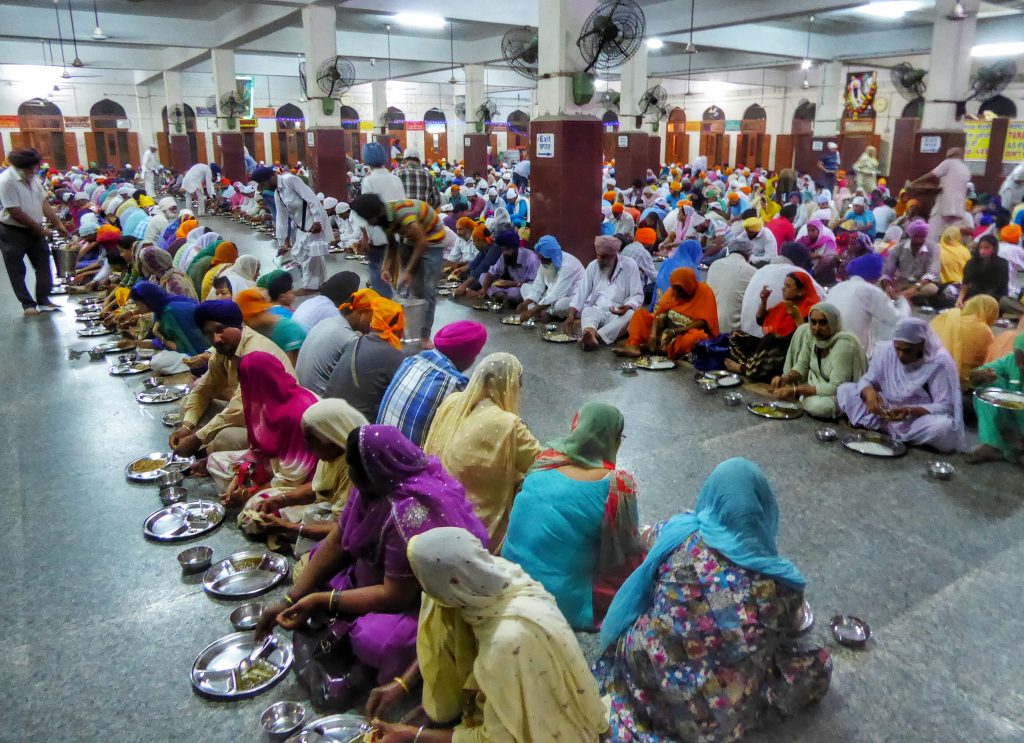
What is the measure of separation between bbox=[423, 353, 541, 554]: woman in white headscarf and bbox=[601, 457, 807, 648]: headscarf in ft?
2.42

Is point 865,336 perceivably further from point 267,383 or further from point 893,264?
point 267,383

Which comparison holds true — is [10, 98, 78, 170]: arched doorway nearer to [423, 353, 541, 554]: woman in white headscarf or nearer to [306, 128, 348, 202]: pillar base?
[306, 128, 348, 202]: pillar base

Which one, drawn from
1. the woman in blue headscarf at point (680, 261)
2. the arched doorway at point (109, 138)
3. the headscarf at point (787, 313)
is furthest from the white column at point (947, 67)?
the arched doorway at point (109, 138)

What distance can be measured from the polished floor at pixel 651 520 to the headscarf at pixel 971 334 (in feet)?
2.64

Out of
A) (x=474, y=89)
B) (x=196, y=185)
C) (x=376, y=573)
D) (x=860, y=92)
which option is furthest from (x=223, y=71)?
(x=376, y=573)

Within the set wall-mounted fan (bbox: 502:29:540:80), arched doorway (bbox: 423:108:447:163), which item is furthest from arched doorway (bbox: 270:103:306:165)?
wall-mounted fan (bbox: 502:29:540:80)

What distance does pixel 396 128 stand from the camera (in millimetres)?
24969

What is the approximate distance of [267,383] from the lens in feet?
9.93

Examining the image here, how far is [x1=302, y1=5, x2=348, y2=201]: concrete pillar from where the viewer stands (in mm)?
10883

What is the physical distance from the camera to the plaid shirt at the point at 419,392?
2809mm

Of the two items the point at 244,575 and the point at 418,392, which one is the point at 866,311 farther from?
the point at 244,575

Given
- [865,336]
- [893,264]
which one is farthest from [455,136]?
[865,336]

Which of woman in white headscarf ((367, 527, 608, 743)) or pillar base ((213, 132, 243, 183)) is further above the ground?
pillar base ((213, 132, 243, 183))

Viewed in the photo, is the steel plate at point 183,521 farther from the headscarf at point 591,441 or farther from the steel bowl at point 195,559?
the headscarf at point 591,441
